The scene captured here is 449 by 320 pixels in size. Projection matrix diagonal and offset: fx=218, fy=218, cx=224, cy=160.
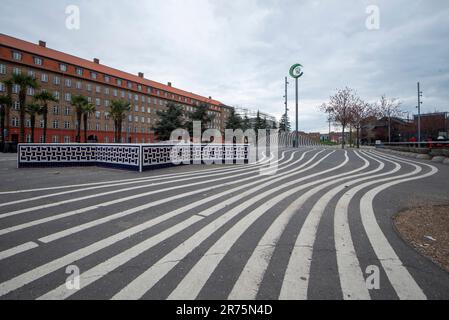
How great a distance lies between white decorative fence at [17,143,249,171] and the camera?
12.7 m

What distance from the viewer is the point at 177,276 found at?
107 inches

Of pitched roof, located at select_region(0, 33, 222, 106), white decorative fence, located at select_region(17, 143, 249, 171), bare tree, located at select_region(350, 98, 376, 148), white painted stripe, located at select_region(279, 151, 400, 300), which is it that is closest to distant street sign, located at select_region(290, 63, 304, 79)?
bare tree, located at select_region(350, 98, 376, 148)

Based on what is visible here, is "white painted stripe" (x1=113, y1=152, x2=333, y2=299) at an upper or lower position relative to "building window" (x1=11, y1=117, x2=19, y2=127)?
lower


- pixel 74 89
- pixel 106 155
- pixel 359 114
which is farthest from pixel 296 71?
pixel 74 89

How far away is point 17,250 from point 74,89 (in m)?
63.3

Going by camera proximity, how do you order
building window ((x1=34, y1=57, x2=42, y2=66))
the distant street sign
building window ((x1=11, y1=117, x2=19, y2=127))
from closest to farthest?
the distant street sign < building window ((x1=11, y1=117, x2=19, y2=127)) < building window ((x1=34, y1=57, x2=42, y2=66))

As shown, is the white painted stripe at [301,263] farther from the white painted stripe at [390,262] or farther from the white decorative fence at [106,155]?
the white decorative fence at [106,155]

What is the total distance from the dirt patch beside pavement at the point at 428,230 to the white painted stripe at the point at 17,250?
609cm

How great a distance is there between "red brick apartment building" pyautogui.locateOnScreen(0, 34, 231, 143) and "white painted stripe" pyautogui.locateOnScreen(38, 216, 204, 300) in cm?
4171

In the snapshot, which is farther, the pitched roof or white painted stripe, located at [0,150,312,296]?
the pitched roof

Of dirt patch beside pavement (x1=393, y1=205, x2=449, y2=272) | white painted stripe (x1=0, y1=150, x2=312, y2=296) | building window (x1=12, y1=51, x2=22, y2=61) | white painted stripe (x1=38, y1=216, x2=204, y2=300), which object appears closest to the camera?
white painted stripe (x1=38, y1=216, x2=204, y2=300)

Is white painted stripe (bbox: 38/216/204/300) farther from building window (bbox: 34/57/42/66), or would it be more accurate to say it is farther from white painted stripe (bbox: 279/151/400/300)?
building window (bbox: 34/57/42/66)

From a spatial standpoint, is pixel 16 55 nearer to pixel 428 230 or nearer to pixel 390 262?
pixel 390 262

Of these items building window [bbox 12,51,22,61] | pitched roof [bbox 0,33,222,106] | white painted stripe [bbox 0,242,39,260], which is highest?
pitched roof [bbox 0,33,222,106]
